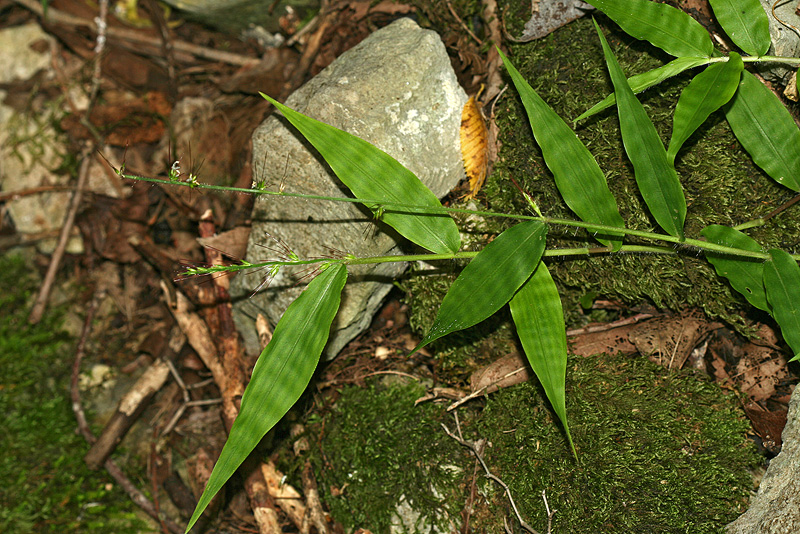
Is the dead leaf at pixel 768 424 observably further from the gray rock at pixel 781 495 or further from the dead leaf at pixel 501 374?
the dead leaf at pixel 501 374

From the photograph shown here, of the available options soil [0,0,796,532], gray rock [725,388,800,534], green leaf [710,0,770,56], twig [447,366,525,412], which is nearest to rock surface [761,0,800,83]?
green leaf [710,0,770,56]

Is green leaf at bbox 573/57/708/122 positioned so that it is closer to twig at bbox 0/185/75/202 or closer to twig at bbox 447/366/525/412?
twig at bbox 447/366/525/412

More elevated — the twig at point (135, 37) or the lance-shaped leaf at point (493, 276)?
the twig at point (135, 37)

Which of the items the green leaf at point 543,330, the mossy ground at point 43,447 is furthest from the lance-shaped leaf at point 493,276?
the mossy ground at point 43,447

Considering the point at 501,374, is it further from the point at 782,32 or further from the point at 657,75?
the point at 782,32

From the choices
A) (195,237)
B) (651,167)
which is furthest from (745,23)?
(195,237)

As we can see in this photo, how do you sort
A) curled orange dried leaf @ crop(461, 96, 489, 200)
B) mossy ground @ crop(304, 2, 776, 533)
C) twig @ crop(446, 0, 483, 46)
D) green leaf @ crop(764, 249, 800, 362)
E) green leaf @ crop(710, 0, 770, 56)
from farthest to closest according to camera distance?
twig @ crop(446, 0, 483, 46), curled orange dried leaf @ crop(461, 96, 489, 200), mossy ground @ crop(304, 2, 776, 533), green leaf @ crop(710, 0, 770, 56), green leaf @ crop(764, 249, 800, 362)
